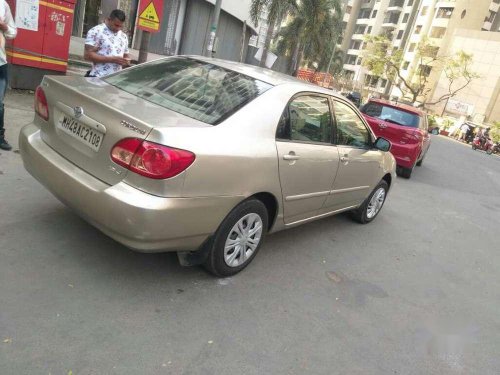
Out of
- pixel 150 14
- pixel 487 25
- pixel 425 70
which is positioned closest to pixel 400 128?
pixel 150 14

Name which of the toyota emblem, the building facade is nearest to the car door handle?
the toyota emblem

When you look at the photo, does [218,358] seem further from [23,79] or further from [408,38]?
[408,38]

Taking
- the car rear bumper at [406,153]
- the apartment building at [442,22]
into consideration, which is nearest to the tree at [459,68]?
the apartment building at [442,22]

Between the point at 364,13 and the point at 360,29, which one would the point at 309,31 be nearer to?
the point at 360,29

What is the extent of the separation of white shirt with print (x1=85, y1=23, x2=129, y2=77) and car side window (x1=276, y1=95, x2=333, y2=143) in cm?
253

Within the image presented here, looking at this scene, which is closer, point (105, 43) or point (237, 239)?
point (237, 239)

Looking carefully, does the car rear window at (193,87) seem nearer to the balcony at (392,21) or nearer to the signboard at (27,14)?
the signboard at (27,14)

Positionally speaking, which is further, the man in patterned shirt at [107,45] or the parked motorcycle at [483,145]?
the parked motorcycle at [483,145]

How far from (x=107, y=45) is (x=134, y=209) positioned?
128 inches

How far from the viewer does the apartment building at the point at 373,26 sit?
7656 centimetres

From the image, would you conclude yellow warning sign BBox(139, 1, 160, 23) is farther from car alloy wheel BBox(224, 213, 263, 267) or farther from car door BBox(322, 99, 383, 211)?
car alloy wheel BBox(224, 213, 263, 267)

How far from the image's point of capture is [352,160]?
15.6 ft

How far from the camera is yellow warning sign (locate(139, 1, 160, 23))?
8.88 meters

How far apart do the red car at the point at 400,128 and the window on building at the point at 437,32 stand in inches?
2557
